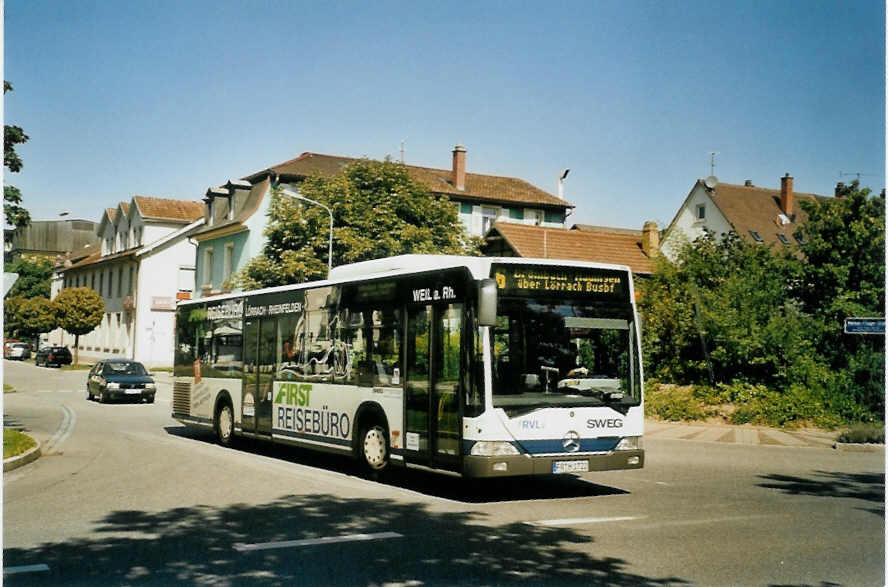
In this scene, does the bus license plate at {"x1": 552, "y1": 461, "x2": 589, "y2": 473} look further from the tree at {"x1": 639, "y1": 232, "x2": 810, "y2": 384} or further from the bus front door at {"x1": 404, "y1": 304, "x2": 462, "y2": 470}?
the tree at {"x1": 639, "y1": 232, "x2": 810, "y2": 384}

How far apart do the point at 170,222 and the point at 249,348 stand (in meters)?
51.0

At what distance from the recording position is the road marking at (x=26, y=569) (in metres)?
7.03

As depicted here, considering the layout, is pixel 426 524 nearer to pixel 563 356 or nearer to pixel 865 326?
pixel 563 356

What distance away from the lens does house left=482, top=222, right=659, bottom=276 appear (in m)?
46.8

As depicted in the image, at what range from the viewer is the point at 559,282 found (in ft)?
37.8

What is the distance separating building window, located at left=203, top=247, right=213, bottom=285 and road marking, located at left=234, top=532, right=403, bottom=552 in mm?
48746

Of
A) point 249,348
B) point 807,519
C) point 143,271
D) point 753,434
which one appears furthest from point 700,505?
point 143,271

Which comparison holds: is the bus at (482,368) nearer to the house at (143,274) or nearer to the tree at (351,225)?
the tree at (351,225)

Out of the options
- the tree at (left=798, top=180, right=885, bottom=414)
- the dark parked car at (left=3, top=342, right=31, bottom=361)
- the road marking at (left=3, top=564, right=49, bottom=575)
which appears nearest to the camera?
the road marking at (left=3, top=564, right=49, bottom=575)

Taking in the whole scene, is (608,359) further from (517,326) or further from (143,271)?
(143,271)

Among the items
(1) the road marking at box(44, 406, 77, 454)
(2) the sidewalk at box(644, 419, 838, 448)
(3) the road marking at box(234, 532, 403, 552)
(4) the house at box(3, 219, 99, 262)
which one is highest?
(4) the house at box(3, 219, 99, 262)

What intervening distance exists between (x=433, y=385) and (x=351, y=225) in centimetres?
2682

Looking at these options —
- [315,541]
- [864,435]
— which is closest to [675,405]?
[864,435]

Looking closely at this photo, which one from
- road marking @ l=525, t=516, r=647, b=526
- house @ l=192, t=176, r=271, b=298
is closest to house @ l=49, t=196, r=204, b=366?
house @ l=192, t=176, r=271, b=298
